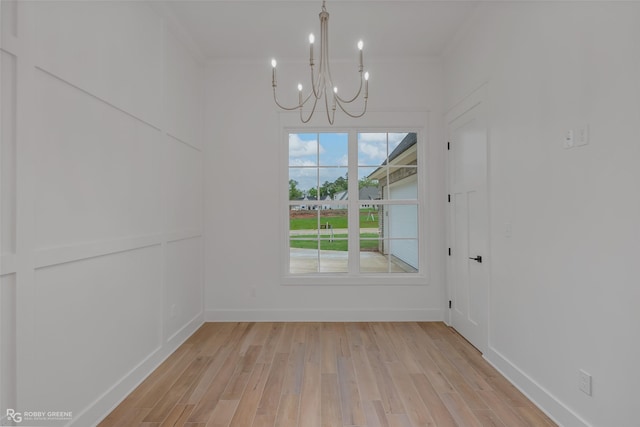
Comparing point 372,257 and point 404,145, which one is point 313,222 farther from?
point 404,145

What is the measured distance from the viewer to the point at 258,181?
383 cm

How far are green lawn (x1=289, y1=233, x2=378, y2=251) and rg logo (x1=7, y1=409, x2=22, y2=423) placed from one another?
Result: 9.06 feet

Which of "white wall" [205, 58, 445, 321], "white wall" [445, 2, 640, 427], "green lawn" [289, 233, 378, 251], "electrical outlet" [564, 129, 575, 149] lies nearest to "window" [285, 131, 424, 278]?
"green lawn" [289, 233, 378, 251]

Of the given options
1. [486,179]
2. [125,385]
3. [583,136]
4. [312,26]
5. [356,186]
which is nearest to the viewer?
[583,136]

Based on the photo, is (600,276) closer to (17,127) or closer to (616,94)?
(616,94)

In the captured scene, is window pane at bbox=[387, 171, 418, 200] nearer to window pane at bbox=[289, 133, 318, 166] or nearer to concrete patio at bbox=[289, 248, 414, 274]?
concrete patio at bbox=[289, 248, 414, 274]

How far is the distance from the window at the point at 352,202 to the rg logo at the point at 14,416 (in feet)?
8.80

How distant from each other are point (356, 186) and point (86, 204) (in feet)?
9.07

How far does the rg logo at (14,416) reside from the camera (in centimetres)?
139

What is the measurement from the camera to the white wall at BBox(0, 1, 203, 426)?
1.44 m

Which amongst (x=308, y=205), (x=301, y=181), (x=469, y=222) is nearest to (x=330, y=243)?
(x=308, y=205)

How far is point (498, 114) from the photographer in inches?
103

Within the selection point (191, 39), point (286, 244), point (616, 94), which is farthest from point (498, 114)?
point (191, 39)

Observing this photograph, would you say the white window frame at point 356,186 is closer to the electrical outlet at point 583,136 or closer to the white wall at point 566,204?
the white wall at point 566,204
